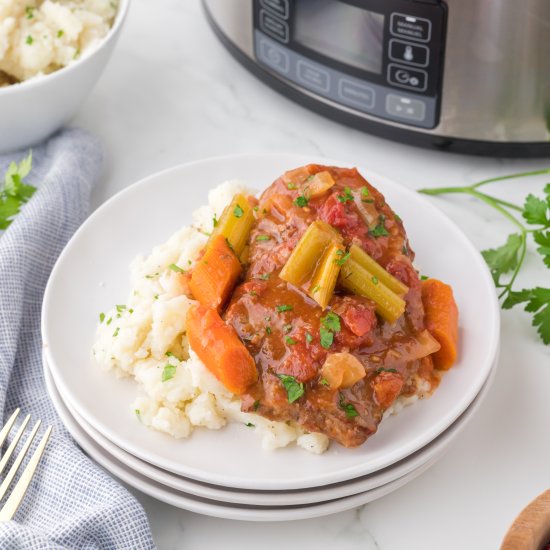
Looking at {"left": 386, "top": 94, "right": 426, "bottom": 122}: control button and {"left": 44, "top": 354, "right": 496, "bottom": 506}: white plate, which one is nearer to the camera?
{"left": 44, "top": 354, "right": 496, "bottom": 506}: white plate

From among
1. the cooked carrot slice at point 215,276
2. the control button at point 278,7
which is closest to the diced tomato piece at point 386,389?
the cooked carrot slice at point 215,276

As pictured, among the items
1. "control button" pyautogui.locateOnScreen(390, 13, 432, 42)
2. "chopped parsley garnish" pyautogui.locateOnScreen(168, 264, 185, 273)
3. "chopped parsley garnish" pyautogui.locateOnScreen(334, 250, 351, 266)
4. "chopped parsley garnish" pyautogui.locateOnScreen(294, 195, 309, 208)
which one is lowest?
"chopped parsley garnish" pyautogui.locateOnScreen(168, 264, 185, 273)

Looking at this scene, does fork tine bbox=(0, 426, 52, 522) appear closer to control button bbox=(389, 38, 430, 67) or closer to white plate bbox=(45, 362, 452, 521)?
white plate bbox=(45, 362, 452, 521)

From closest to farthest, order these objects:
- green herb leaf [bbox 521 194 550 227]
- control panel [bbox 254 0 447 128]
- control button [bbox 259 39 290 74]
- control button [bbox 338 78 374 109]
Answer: green herb leaf [bbox 521 194 550 227] < control panel [bbox 254 0 447 128] < control button [bbox 338 78 374 109] < control button [bbox 259 39 290 74]

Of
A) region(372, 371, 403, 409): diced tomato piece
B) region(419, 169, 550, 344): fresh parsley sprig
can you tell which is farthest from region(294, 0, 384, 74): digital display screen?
region(372, 371, 403, 409): diced tomato piece

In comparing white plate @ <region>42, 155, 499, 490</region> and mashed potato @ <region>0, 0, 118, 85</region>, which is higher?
mashed potato @ <region>0, 0, 118, 85</region>

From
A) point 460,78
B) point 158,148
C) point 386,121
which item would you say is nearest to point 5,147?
point 158,148

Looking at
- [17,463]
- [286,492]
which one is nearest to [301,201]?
[286,492]

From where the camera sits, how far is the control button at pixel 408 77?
125 inches

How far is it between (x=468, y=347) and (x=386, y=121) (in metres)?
1.18

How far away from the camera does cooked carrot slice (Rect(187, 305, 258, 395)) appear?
2.29m

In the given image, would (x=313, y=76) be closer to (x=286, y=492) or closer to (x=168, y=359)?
(x=168, y=359)

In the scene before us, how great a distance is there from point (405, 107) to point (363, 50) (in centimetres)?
26

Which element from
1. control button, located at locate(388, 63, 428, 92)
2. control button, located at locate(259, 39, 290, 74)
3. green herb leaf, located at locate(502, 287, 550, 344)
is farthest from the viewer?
control button, located at locate(259, 39, 290, 74)
